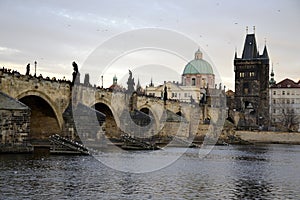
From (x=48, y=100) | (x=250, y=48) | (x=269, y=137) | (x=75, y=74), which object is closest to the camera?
(x=48, y=100)

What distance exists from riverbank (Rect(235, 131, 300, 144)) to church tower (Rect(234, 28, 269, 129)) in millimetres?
25994

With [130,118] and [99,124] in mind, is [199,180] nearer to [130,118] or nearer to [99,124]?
[99,124]

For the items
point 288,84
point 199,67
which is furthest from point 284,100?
point 199,67

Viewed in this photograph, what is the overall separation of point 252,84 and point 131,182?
10178cm

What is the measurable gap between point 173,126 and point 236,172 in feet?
123

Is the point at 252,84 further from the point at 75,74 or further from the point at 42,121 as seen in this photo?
the point at 42,121

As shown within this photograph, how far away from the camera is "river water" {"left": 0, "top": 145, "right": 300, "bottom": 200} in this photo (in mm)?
17547

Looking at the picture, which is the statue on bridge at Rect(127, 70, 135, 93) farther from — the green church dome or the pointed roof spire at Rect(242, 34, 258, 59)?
the pointed roof spire at Rect(242, 34, 258, 59)

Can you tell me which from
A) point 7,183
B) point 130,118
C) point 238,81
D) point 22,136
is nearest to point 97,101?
point 130,118

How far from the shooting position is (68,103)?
45188 millimetres

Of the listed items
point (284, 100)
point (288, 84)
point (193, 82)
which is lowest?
point (284, 100)

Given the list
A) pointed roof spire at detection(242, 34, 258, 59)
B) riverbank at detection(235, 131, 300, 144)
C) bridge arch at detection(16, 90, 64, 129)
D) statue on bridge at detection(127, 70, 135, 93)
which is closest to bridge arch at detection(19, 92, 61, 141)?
bridge arch at detection(16, 90, 64, 129)

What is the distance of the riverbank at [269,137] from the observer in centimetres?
8875

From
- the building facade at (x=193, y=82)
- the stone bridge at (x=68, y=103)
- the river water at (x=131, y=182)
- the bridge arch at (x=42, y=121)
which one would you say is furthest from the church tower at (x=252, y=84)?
the river water at (x=131, y=182)
